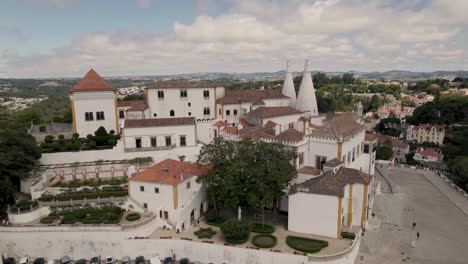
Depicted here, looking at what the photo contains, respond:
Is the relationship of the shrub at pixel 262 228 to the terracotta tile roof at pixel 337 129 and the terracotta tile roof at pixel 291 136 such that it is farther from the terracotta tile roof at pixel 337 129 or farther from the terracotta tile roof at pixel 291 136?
the terracotta tile roof at pixel 337 129

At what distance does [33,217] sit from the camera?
26.2 metres

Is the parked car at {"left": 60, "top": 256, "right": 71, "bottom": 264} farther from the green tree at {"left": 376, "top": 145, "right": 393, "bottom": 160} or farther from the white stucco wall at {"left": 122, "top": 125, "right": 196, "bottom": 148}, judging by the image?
the green tree at {"left": 376, "top": 145, "right": 393, "bottom": 160}

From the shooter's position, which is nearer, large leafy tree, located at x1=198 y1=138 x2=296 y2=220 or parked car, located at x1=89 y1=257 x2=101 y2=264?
parked car, located at x1=89 y1=257 x2=101 y2=264

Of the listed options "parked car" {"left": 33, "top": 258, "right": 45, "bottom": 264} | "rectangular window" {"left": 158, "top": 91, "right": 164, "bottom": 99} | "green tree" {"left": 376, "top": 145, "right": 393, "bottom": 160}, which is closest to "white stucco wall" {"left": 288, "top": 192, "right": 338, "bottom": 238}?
"parked car" {"left": 33, "top": 258, "right": 45, "bottom": 264}

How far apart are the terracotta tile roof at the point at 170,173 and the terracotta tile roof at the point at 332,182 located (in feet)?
28.5

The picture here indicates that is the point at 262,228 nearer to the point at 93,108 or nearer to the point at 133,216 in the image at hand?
the point at 133,216

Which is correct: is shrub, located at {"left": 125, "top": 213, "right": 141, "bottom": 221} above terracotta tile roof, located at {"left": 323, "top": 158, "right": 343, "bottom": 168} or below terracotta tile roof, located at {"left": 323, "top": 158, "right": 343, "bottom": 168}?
below

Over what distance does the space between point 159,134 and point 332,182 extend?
65.1ft

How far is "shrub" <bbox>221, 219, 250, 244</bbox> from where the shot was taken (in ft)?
76.2

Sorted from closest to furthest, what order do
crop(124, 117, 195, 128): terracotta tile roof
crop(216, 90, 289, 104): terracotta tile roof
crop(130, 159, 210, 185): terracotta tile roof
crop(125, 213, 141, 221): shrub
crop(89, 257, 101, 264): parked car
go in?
crop(89, 257, 101, 264): parked car < crop(125, 213, 141, 221): shrub < crop(130, 159, 210, 185): terracotta tile roof < crop(124, 117, 195, 128): terracotta tile roof < crop(216, 90, 289, 104): terracotta tile roof

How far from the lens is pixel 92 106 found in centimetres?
3906

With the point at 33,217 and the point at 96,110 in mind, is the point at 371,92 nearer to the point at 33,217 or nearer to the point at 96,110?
the point at 96,110

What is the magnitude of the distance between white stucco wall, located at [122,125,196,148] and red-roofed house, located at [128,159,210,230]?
26.1ft

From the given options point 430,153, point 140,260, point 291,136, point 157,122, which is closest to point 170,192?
point 140,260
